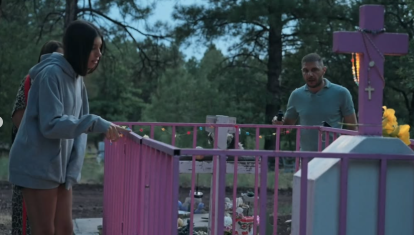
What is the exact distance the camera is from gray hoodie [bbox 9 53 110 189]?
3.66 m

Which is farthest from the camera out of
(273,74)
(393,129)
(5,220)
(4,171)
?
(273,74)

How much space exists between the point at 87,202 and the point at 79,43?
8.35 metres

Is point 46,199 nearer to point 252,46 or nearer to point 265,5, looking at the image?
point 265,5

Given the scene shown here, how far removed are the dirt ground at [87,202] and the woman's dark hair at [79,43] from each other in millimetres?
4256

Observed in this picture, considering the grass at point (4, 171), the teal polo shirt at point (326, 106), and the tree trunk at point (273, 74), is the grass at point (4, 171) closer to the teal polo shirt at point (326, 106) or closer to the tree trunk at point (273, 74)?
the tree trunk at point (273, 74)

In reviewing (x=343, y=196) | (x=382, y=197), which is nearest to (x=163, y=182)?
(x=343, y=196)

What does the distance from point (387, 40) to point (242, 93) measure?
2050cm

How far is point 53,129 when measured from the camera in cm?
363

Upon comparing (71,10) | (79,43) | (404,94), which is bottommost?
(79,43)

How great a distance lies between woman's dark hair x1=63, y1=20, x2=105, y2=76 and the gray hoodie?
0.04 meters

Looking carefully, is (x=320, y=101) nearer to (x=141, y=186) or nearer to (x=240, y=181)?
(x=141, y=186)

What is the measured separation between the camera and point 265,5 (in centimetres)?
1994

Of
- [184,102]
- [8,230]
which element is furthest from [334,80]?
[184,102]

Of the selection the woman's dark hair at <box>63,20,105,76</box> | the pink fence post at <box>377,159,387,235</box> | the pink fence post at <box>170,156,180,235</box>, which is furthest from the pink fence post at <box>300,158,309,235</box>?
the woman's dark hair at <box>63,20,105,76</box>
